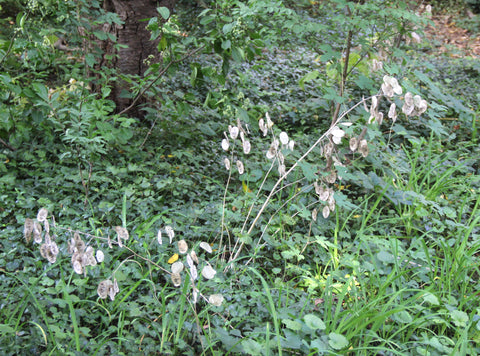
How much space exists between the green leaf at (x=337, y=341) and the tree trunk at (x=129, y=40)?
2.45m

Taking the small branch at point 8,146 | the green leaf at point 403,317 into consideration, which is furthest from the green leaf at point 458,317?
the small branch at point 8,146

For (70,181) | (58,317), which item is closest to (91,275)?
(58,317)

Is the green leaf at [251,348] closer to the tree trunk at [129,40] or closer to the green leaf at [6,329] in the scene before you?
the green leaf at [6,329]

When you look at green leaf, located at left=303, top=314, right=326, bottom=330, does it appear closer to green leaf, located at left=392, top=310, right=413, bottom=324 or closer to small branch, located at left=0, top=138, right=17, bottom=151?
green leaf, located at left=392, top=310, right=413, bottom=324

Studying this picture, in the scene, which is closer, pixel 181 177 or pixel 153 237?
pixel 153 237

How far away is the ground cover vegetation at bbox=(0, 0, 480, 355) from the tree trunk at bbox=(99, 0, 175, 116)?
0.59ft

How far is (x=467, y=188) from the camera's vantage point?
3.20m

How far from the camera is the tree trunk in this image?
3434mm

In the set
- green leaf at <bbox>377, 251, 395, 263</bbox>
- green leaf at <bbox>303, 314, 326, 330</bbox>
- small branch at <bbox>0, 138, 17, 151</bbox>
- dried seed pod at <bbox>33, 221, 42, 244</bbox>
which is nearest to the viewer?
dried seed pod at <bbox>33, 221, 42, 244</bbox>

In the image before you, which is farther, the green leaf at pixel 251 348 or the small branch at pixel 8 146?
the small branch at pixel 8 146

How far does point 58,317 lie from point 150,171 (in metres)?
1.41

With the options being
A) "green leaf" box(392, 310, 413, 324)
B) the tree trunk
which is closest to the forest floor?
the tree trunk

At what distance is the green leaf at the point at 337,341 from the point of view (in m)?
1.71

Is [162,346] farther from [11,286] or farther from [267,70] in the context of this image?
[267,70]
